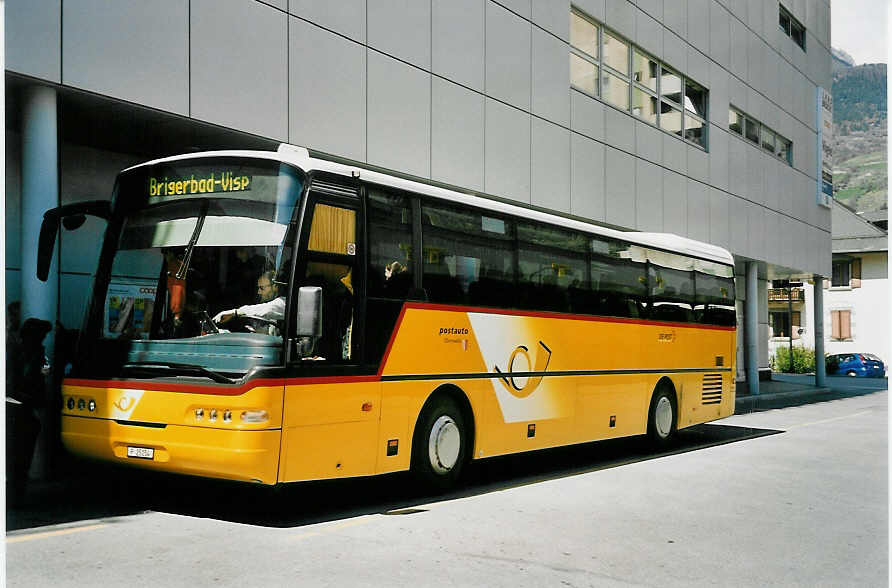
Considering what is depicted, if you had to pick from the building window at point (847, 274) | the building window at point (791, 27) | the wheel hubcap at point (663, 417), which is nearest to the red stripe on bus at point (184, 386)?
the wheel hubcap at point (663, 417)

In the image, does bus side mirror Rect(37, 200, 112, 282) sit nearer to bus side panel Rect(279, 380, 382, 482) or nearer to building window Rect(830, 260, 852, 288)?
bus side panel Rect(279, 380, 382, 482)

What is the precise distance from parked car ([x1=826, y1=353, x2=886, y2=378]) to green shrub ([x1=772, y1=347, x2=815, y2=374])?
1.06 meters

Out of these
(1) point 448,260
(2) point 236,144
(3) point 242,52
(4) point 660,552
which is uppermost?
(3) point 242,52

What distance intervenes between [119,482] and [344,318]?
11.6 ft

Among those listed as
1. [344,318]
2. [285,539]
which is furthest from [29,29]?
[285,539]

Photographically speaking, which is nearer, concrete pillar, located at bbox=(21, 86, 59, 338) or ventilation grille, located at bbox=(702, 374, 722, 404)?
concrete pillar, located at bbox=(21, 86, 59, 338)

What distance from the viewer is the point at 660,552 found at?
293 inches

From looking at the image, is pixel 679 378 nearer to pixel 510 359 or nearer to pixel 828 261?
pixel 510 359

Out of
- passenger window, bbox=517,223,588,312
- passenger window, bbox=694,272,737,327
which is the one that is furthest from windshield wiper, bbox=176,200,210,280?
passenger window, bbox=694,272,737,327

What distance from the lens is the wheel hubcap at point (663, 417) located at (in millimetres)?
15133

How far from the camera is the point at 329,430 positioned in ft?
27.7

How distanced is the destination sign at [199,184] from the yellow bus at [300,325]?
0.05ft

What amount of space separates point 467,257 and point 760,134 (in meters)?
25.8

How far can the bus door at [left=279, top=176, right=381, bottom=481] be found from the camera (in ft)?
26.6
